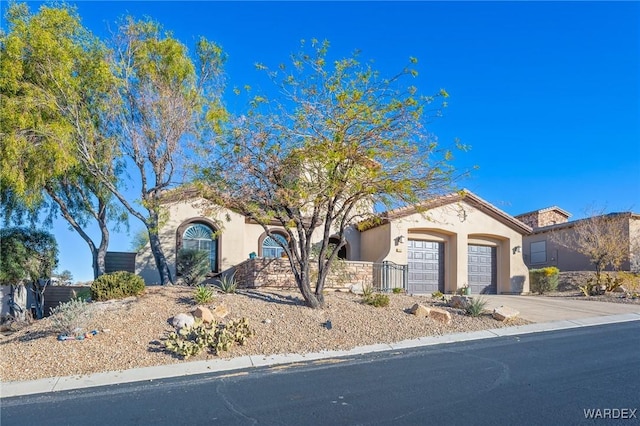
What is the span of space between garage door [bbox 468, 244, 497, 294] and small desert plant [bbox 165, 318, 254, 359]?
14.2m

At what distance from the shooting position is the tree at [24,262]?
583 inches

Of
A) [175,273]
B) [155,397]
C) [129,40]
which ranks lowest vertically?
[155,397]

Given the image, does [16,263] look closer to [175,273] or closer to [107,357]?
[175,273]

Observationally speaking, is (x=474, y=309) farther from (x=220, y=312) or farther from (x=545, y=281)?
(x=545, y=281)

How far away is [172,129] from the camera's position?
49.3 ft

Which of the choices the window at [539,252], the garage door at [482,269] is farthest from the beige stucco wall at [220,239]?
the window at [539,252]

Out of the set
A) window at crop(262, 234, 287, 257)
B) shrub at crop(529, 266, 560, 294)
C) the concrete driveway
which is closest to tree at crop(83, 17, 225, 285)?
window at crop(262, 234, 287, 257)

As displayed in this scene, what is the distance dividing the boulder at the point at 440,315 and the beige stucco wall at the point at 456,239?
6.53m

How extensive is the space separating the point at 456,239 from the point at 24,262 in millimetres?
15955

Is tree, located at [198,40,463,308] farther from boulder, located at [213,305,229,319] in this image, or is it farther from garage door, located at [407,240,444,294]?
garage door, located at [407,240,444,294]

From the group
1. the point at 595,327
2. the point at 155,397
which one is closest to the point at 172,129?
the point at 155,397

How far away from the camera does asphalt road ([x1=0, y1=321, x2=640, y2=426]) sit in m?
5.96

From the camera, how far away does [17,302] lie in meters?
15.8

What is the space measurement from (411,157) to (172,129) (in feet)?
24.7
